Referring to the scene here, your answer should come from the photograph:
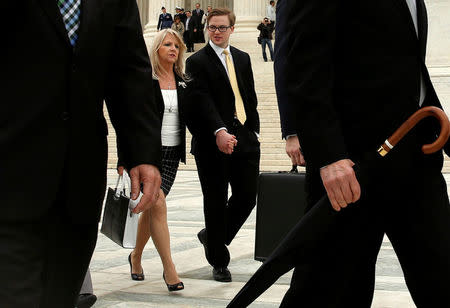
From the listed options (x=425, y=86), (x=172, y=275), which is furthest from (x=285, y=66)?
(x=172, y=275)

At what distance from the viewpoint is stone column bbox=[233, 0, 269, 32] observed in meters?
32.4

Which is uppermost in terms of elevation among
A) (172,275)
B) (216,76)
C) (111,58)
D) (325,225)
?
(111,58)

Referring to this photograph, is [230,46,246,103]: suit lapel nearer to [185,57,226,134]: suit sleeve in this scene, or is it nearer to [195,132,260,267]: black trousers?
[185,57,226,134]: suit sleeve

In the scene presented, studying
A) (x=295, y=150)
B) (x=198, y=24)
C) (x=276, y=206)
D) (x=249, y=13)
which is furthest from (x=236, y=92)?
(x=198, y=24)

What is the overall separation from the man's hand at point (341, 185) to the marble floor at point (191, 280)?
2.01 metres

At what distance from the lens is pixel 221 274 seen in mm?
5652

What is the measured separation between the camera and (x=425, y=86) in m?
3.04

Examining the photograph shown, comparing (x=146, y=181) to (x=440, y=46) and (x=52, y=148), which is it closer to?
(x=52, y=148)

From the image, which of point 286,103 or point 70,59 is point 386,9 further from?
point 70,59

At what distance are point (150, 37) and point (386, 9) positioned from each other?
31369 millimetres

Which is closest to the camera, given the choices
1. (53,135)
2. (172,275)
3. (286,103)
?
(53,135)

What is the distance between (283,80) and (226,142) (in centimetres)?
266

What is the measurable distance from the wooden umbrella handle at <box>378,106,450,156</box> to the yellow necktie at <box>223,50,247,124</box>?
125 inches

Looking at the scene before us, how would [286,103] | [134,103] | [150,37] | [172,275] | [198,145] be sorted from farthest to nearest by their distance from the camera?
[150,37]
[198,145]
[172,275]
[286,103]
[134,103]
